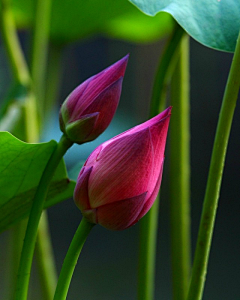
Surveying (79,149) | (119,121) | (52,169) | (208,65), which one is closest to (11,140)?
(52,169)

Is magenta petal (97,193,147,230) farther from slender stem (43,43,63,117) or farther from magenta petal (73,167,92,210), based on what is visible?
slender stem (43,43,63,117)

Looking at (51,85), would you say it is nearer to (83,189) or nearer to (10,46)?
(10,46)

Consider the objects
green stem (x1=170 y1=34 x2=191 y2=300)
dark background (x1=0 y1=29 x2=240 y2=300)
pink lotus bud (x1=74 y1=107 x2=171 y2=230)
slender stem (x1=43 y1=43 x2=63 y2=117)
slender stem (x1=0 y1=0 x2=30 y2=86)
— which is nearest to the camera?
pink lotus bud (x1=74 y1=107 x2=171 y2=230)

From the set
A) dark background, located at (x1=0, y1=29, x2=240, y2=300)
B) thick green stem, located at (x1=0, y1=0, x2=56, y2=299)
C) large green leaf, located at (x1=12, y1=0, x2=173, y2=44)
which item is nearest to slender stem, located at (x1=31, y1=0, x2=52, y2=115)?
thick green stem, located at (x1=0, y1=0, x2=56, y2=299)

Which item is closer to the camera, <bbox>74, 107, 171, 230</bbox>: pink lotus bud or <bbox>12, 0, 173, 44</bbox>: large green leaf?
<bbox>74, 107, 171, 230</bbox>: pink lotus bud

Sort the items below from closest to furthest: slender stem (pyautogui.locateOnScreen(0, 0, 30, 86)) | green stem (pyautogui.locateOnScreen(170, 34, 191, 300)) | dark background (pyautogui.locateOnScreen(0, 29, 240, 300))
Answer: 1. green stem (pyautogui.locateOnScreen(170, 34, 191, 300))
2. slender stem (pyautogui.locateOnScreen(0, 0, 30, 86))
3. dark background (pyautogui.locateOnScreen(0, 29, 240, 300))

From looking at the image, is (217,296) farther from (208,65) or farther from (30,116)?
(30,116)
